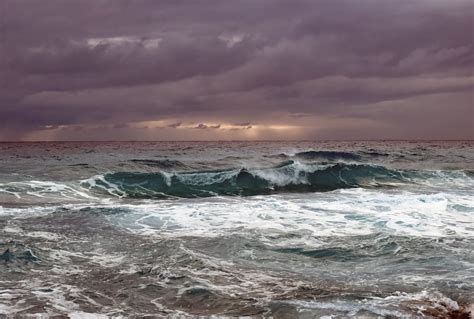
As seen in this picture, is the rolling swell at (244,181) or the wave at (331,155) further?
the wave at (331,155)

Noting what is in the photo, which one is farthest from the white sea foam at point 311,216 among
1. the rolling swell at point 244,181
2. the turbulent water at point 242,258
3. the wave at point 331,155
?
the wave at point 331,155

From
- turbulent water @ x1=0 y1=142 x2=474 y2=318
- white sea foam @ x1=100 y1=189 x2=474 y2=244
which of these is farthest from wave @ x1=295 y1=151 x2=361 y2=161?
white sea foam @ x1=100 y1=189 x2=474 y2=244

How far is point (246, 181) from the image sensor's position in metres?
26.8

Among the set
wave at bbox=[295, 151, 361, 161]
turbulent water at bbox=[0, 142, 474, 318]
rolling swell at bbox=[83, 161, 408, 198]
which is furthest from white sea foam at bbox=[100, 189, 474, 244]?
wave at bbox=[295, 151, 361, 161]

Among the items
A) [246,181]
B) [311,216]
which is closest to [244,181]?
[246,181]

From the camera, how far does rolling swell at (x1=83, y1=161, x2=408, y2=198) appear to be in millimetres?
24078

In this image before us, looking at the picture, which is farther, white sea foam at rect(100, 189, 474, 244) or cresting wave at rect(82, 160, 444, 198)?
cresting wave at rect(82, 160, 444, 198)

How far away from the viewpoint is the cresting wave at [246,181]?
24.1m

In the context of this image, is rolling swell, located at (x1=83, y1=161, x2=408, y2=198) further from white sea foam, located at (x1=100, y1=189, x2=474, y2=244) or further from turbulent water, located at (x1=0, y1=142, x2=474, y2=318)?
white sea foam, located at (x1=100, y1=189, x2=474, y2=244)

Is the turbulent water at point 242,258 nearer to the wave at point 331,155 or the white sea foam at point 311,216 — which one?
the white sea foam at point 311,216

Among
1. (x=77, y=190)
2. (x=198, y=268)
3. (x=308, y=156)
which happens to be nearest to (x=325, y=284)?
(x=198, y=268)

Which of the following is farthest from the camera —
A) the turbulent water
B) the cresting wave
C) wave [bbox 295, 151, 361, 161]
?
wave [bbox 295, 151, 361, 161]

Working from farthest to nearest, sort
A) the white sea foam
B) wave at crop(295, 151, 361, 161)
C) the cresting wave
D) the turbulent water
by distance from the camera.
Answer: wave at crop(295, 151, 361, 161) < the cresting wave < the white sea foam < the turbulent water

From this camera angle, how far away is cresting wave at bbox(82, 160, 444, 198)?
2406 cm
